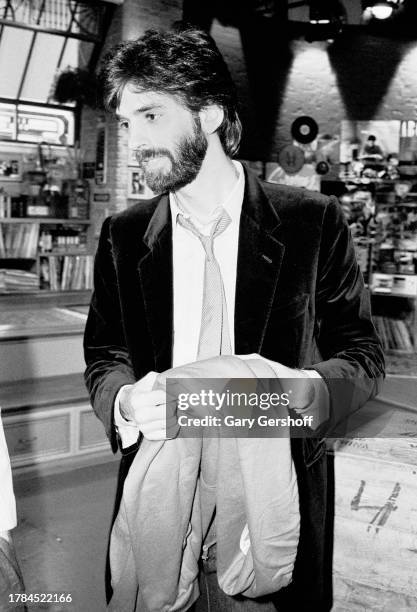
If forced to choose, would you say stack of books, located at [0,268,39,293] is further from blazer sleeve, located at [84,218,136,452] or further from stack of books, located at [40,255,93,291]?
blazer sleeve, located at [84,218,136,452]

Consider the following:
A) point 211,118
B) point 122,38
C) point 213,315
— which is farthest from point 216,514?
point 122,38

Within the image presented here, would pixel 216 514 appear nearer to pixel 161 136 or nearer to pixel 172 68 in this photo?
pixel 161 136

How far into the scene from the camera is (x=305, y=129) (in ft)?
30.5

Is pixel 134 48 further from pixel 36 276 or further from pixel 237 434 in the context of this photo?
pixel 36 276

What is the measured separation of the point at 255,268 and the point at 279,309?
0.10 metres

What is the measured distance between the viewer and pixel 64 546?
3588mm

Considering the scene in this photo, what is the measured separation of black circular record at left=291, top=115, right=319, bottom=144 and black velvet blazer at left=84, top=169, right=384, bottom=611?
809 cm

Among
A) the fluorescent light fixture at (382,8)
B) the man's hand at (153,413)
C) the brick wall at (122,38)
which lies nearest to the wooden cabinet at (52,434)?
the man's hand at (153,413)

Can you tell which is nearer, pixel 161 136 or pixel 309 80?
pixel 161 136

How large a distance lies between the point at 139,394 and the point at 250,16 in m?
8.87

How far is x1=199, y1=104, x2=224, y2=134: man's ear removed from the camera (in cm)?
138

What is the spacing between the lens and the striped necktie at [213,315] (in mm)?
1368

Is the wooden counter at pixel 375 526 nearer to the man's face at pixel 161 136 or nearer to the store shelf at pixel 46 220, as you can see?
the man's face at pixel 161 136

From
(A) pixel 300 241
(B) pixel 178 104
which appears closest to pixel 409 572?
(A) pixel 300 241
